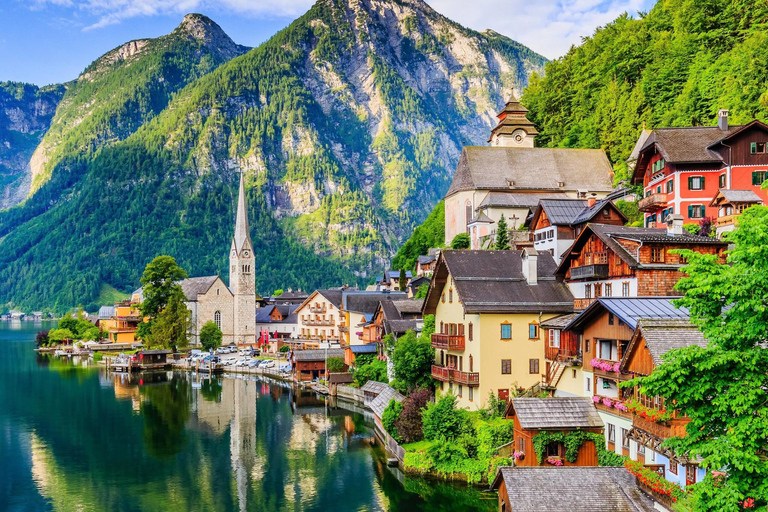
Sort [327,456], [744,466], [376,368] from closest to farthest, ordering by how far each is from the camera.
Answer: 1. [744,466]
2. [327,456]
3. [376,368]

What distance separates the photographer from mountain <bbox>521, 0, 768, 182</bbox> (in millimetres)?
64938

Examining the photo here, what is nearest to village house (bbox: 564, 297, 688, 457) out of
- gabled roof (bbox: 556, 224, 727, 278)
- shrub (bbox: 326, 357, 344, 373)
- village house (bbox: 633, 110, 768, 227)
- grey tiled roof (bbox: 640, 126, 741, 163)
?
gabled roof (bbox: 556, 224, 727, 278)

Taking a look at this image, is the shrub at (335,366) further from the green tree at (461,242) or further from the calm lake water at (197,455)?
the green tree at (461,242)

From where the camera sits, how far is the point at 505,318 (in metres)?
39.3

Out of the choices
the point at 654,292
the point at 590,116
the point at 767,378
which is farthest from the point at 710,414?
the point at 590,116

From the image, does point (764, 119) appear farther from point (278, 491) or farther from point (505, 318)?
point (278, 491)

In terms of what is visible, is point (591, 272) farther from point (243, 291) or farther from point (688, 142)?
point (243, 291)

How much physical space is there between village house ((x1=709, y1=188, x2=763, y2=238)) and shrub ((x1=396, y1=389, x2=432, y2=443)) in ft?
69.8

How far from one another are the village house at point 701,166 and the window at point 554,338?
58.1 ft

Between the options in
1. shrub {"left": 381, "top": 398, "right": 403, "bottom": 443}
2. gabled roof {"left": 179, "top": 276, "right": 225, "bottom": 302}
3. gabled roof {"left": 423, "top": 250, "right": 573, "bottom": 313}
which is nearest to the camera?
gabled roof {"left": 423, "top": 250, "right": 573, "bottom": 313}

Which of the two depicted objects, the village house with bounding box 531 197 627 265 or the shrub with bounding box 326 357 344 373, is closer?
the village house with bounding box 531 197 627 265

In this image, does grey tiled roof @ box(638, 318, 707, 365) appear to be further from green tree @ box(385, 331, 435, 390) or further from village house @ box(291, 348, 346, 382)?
village house @ box(291, 348, 346, 382)

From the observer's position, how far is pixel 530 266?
41031 millimetres

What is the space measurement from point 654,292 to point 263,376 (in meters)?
61.0
